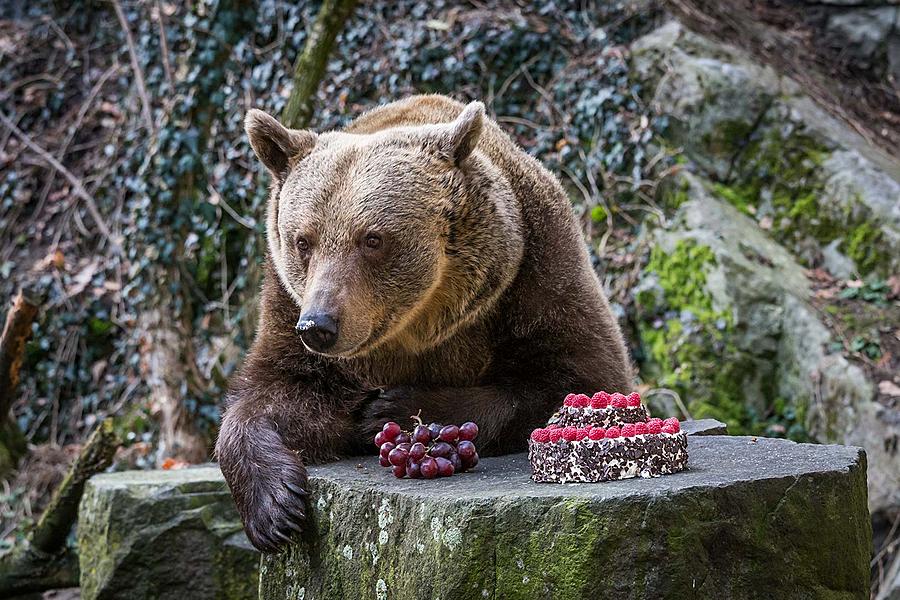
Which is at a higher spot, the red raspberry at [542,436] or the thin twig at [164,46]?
the thin twig at [164,46]

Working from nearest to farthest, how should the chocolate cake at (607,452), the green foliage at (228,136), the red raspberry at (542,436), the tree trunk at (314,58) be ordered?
the chocolate cake at (607,452) < the red raspberry at (542,436) < the tree trunk at (314,58) < the green foliage at (228,136)

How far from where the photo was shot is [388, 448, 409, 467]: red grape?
332 cm

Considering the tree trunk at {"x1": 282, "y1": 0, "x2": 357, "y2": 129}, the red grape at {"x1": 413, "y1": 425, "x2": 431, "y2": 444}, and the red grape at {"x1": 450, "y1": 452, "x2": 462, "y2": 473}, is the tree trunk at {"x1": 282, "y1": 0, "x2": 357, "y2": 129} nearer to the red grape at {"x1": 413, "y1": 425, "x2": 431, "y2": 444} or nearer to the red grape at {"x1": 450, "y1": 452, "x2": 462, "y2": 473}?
the red grape at {"x1": 413, "y1": 425, "x2": 431, "y2": 444}

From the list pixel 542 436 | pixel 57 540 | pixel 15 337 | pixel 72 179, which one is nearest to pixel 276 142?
pixel 542 436

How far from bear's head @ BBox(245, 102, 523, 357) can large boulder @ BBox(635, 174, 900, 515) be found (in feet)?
12.8

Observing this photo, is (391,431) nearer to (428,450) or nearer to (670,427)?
(428,450)

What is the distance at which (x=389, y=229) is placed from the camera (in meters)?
3.62

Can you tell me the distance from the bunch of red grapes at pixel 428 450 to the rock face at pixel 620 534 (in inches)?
2.2

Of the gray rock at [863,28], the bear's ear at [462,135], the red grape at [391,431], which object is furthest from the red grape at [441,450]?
the gray rock at [863,28]

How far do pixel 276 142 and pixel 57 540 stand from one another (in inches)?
148

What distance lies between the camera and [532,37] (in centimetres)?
928

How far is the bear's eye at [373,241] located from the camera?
3596 millimetres

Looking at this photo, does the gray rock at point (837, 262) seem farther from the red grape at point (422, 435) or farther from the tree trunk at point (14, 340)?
the tree trunk at point (14, 340)

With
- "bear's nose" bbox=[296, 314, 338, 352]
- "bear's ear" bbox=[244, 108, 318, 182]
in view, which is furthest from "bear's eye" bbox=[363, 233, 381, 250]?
"bear's ear" bbox=[244, 108, 318, 182]
